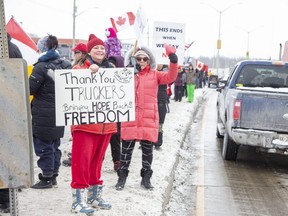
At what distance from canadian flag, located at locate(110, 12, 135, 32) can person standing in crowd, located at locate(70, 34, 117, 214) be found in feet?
19.5

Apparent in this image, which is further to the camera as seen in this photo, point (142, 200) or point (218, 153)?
point (218, 153)

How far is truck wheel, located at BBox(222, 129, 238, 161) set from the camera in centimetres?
862

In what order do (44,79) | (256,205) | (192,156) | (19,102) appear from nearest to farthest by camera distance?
(19,102) → (44,79) → (256,205) → (192,156)


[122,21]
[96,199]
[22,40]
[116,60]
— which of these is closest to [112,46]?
[116,60]

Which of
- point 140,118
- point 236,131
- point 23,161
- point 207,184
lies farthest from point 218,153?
point 23,161

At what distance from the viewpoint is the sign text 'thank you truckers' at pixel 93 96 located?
4.48 meters

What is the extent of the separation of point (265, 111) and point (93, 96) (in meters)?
4.12

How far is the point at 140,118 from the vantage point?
5.69m

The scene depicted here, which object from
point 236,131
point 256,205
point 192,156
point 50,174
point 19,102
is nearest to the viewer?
point 19,102

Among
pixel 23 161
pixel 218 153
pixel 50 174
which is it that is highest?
pixel 23 161

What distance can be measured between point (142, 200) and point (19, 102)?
2.46 meters

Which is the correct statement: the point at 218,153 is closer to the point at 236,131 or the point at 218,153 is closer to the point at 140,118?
the point at 236,131

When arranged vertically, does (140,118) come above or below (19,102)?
below

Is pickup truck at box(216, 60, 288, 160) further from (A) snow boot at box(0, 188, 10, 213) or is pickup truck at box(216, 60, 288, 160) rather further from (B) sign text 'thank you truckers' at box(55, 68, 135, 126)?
(A) snow boot at box(0, 188, 10, 213)
